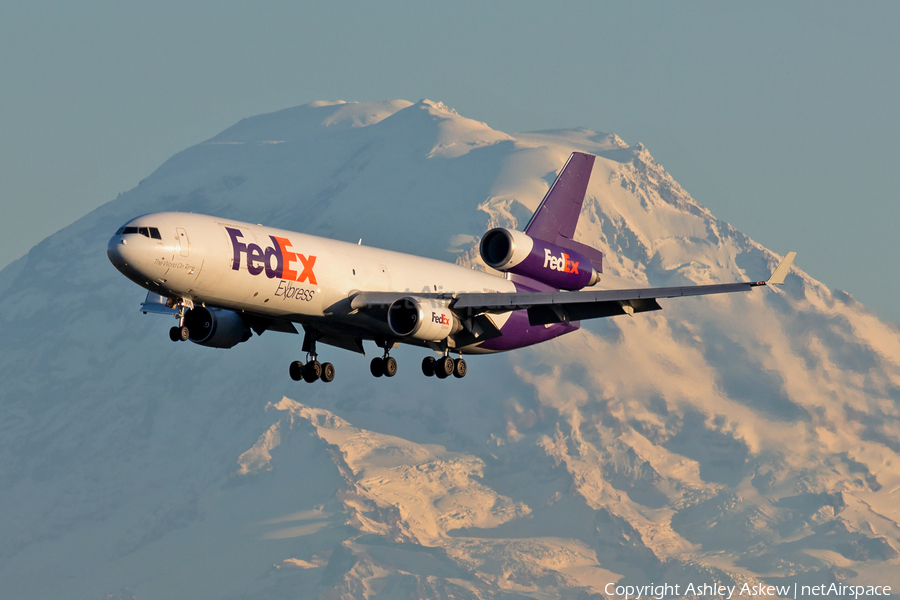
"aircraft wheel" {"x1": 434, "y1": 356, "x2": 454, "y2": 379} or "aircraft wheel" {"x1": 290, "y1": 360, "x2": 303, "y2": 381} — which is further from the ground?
"aircraft wheel" {"x1": 434, "y1": 356, "x2": 454, "y2": 379}

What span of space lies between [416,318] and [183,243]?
10.4 meters

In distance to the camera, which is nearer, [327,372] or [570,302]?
[570,302]

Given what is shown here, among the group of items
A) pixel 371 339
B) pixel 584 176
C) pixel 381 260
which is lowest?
pixel 371 339

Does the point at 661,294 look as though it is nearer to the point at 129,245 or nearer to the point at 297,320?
the point at 297,320

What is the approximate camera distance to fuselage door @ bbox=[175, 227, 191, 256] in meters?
43.8

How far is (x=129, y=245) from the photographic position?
43.0 metres

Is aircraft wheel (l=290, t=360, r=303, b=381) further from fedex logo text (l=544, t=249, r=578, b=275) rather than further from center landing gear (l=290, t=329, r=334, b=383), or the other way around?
fedex logo text (l=544, t=249, r=578, b=275)

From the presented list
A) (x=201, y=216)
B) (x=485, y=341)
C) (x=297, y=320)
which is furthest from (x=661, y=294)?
(x=201, y=216)

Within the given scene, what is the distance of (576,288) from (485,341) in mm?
7655

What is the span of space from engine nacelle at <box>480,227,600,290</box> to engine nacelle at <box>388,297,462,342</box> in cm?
861

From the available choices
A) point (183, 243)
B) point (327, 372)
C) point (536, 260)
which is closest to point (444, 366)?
point (327, 372)

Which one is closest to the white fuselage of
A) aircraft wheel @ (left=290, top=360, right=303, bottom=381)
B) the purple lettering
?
the purple lettering

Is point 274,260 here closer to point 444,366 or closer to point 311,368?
point 311,368

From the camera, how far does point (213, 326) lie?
51.7 metres
